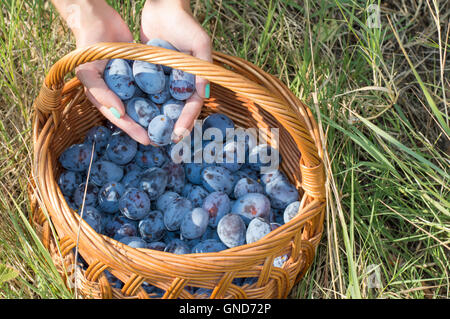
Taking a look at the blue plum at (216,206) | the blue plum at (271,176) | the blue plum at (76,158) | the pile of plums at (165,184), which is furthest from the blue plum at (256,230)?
the blue plum at (76,158)

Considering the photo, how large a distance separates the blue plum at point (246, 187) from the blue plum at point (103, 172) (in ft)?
1.23

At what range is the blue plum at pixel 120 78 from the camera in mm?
1267

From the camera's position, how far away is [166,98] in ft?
4.46

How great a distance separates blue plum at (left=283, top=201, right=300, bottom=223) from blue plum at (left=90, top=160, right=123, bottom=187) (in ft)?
1.74

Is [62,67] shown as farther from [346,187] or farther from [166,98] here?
[346,187]

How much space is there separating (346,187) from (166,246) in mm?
602

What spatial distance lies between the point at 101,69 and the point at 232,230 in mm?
592

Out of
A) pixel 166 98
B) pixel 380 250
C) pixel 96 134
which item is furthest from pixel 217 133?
pixel 380 250

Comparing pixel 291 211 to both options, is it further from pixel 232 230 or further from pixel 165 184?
pixel 165 184

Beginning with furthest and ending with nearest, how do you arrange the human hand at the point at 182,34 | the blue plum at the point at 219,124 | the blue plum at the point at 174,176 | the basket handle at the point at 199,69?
1. the blue plum at the point at 219,124
2. the blue plum at the point at 174,176
3. the human hand at the point at 182,34
4. the basket handle at the point at 199,69

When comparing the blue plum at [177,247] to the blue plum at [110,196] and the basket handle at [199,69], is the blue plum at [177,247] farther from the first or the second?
the basket handle at [199,69]

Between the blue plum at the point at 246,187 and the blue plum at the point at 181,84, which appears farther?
the blue plum at the point at 246,187

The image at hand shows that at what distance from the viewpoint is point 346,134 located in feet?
4.70

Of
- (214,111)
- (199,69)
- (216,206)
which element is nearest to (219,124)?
(214,111)
